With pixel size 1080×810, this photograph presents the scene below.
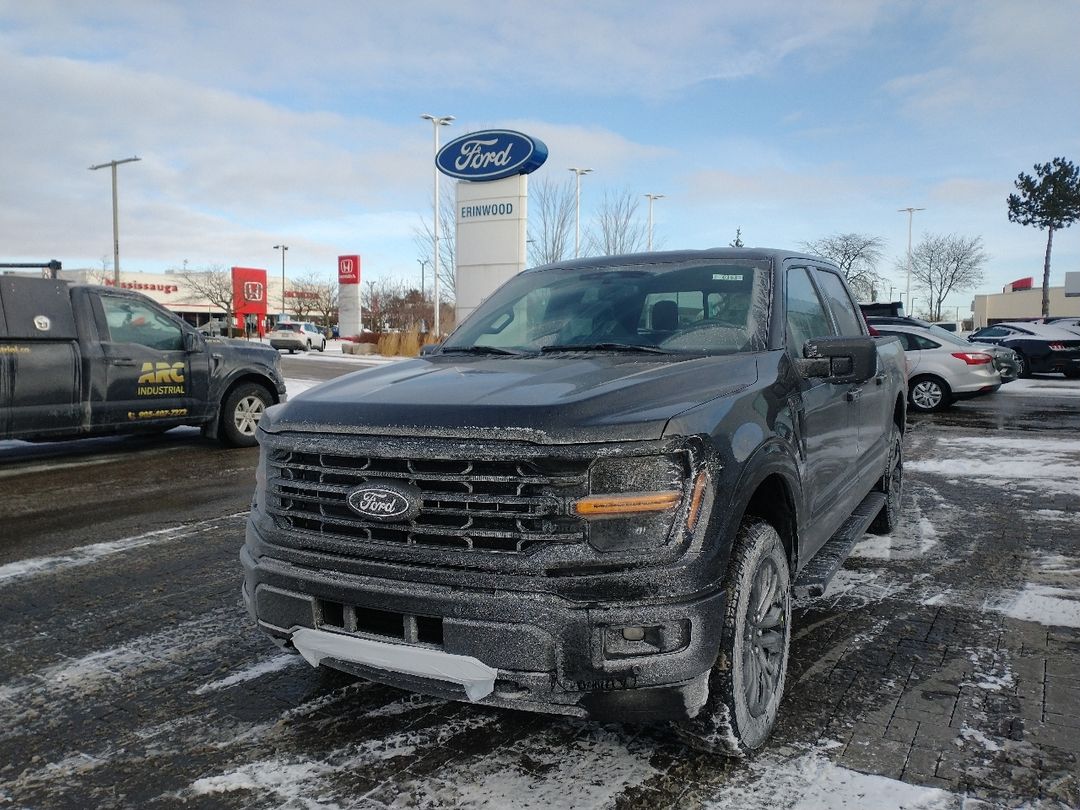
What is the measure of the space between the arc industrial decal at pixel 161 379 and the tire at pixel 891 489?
7.43 m

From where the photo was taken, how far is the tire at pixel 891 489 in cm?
573

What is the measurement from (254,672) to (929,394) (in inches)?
535

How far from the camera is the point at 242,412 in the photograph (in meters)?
10.2

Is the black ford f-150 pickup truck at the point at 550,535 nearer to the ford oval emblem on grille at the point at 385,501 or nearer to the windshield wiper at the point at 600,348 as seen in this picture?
the ford oval emblem on grille at the point at 385,501

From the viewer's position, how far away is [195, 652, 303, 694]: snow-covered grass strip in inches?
137

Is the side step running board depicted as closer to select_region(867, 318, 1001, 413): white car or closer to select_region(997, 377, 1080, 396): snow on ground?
select_region(867, 318, 1001, 413): white car

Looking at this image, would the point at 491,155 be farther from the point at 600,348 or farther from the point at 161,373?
the point at 600,348

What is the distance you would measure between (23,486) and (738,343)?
7142 millimetres

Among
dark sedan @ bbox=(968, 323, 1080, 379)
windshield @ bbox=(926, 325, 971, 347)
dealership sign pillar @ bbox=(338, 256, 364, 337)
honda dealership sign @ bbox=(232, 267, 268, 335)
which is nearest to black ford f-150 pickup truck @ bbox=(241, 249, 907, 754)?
windshield @ bbox=(926, 325, 971, 347)

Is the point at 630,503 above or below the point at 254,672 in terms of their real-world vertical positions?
above

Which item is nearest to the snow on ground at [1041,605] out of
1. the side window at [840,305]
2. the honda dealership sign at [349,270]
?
the side window at [840,305]

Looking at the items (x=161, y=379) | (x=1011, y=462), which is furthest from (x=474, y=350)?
(x=1011, y=462)

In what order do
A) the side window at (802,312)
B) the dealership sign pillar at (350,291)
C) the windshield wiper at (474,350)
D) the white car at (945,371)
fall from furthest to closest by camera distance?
the dealership sign pillar at (350,291) → the white car at (945,371) → the windshield wiper at (474,350) → the side window at (802,312)

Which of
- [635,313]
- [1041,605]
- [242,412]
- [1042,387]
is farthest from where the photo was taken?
[1042,387]
